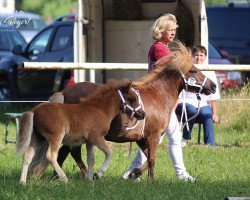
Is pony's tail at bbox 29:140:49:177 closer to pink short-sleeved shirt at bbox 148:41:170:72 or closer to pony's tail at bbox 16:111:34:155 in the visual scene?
pony's tail at bbox 16:111:34:155

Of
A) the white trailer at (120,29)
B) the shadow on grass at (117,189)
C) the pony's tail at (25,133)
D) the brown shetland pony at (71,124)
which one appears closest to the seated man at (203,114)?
the white trailer at (120,29)

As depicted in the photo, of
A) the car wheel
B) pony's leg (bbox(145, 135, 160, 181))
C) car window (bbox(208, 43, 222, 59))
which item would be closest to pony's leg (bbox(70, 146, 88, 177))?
pony's leg (bbox(145, 135, 160, 181))

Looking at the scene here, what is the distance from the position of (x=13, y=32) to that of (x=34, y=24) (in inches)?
470

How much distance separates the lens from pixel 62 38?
21234 mm

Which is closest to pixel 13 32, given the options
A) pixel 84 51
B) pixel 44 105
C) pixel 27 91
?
pixel 27 91

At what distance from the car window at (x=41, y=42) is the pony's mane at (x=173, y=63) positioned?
10.7 metres

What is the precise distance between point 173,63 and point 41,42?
1141 centimetres

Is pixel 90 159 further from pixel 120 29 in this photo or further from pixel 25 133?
pixel 120 29

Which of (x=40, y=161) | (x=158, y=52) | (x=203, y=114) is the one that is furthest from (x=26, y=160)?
(x=203, y=114)

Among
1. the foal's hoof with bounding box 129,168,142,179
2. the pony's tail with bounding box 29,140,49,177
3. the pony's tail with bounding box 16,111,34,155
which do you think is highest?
the pony's tail with bounding box 16,111,34,155

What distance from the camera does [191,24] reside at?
1723cm

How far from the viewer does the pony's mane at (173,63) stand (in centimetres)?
1098

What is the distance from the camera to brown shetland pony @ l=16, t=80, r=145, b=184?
10.0 metres

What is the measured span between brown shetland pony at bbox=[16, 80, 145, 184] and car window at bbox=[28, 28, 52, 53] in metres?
11.2
